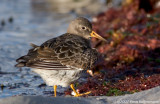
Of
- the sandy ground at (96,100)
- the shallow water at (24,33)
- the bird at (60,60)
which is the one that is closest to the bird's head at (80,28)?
the bird at (60,60)

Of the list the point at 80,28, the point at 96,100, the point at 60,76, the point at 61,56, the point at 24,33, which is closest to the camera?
the point at 96,100

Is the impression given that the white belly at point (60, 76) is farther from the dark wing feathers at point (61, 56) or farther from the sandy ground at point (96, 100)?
the sandy ground at point (96, 100)

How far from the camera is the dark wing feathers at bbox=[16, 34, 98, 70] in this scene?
7.17m

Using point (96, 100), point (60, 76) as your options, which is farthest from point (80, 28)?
point (96, 100)

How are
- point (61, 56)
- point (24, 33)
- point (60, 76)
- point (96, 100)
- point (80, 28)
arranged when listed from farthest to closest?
point (24, 33)
point (80, 28)
point (61, 56)
point (60, 76)
point (96, 100)

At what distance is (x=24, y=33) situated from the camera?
14.3m

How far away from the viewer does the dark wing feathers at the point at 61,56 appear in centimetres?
717

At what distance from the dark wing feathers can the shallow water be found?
1.23m

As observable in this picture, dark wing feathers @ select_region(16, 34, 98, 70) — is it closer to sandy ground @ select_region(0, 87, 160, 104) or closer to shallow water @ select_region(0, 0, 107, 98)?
sandy ground @ select_region(0, 87, 160, 104)

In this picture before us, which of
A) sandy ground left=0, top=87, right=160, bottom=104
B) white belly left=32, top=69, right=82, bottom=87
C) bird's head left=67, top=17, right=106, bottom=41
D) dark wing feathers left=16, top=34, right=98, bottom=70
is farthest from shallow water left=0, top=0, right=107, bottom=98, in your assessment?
sandy ground left=0, top=87, right=160, bottom=104

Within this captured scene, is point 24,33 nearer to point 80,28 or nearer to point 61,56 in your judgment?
point 80,28

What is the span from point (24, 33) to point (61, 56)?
726cm

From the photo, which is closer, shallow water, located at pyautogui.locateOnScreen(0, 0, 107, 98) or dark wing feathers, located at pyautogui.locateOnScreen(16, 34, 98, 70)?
dark wing feathers, located at pyautogui.locateOnScreen(16, 34, 98, 70)

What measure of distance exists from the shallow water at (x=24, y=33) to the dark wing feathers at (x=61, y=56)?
123 cm
